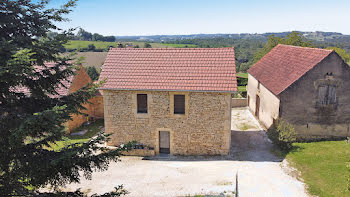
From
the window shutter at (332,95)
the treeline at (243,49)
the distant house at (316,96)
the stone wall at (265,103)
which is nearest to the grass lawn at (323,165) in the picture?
the distant house at (316,96)

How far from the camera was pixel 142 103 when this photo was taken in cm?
1512

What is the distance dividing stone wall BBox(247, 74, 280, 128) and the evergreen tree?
13.3 metres

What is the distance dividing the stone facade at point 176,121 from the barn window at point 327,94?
6.36m

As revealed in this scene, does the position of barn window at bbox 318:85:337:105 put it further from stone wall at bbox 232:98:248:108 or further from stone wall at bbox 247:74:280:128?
stone wall at bbox 232:98:248:108

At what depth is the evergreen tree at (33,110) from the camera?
577 cm

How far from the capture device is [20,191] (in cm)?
657

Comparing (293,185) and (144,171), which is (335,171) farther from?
(144,171)

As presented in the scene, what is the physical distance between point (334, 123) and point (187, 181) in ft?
35.5

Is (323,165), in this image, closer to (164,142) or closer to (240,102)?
(164,142)

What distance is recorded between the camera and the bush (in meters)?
15.1

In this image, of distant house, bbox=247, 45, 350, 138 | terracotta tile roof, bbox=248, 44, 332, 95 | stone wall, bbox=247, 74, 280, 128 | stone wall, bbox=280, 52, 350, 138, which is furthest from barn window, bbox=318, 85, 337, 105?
stone wall, bbox=247, 74, 280, 128

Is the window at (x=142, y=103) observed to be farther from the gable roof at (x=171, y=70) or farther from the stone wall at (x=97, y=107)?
the stone wall at (x=97, y=107)

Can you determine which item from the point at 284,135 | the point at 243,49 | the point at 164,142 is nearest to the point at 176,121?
the point at 164,142

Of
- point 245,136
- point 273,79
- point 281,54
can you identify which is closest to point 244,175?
point 245,136
